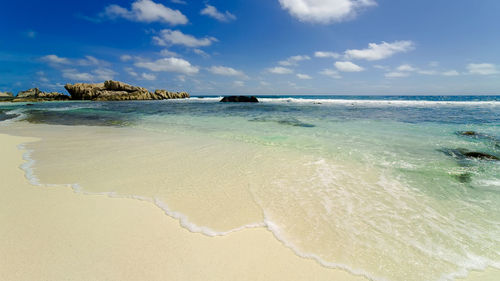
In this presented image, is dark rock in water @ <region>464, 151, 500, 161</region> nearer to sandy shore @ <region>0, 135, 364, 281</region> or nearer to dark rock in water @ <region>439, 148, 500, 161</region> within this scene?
dark rock in water @ <region>439, 148, 500, 161</region>

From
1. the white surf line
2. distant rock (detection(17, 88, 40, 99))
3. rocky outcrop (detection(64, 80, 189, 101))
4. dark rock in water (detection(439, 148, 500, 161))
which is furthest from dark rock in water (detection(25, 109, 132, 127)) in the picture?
distant rock (detection(17, 88, 40, 99))

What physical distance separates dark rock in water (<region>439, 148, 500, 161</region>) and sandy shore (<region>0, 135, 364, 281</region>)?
7012 mm

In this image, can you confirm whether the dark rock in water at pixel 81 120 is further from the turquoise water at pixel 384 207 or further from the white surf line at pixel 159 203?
the turquoise water at pixel 384 207

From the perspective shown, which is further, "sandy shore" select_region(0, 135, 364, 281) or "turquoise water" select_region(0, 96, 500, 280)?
"turquoise water" select_region(0, 96, 500, 280)

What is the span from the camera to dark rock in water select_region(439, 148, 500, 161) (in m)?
6.50

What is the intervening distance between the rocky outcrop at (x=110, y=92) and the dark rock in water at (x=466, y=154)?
3130 inches

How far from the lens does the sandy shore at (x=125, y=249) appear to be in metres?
2.19

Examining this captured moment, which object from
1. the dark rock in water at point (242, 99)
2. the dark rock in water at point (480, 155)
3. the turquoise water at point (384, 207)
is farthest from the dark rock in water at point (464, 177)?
the dark rock in water at point (242, 99)

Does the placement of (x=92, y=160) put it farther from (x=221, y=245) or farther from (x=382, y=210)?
(x=382, y=210)

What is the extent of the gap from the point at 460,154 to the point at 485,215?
182 inches

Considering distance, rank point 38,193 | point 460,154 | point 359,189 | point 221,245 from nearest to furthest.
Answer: point 221,245, point 38,193, point 359,189, point 460,154

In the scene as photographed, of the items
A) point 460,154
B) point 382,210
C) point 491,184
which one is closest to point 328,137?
point 460,154

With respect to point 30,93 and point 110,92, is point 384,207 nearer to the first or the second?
point 110,92

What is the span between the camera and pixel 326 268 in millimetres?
2322
